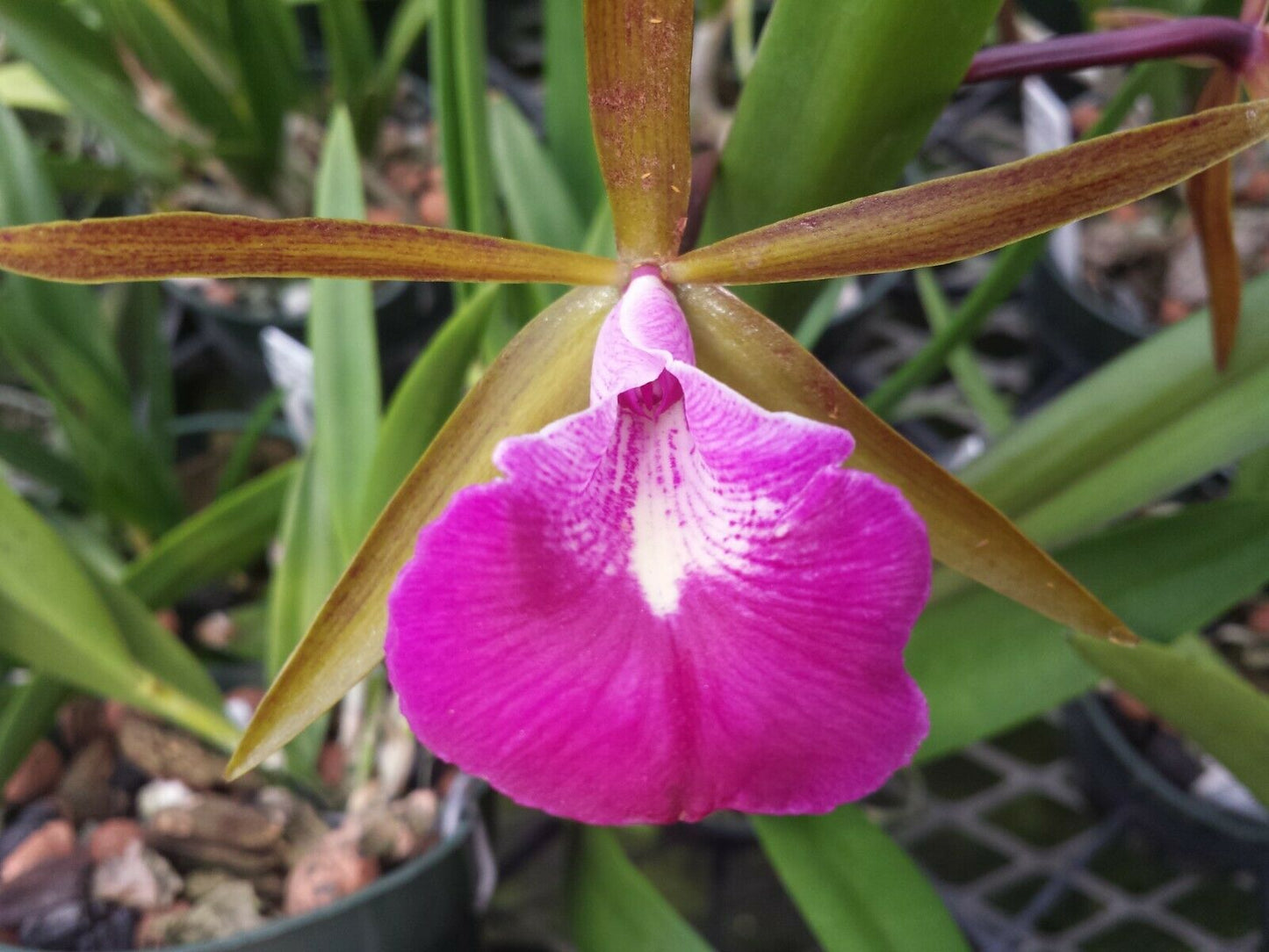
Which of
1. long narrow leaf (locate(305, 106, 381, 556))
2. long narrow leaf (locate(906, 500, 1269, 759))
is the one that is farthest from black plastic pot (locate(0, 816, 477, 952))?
long narrow leaf (locate(906, 500, 1269, 759))

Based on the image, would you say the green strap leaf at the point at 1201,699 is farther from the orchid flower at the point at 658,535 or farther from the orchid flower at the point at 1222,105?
the orchid flower at the point at 1222,105

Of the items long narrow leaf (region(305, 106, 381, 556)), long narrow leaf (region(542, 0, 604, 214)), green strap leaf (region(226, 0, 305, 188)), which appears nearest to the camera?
long narrow leaf (region(305, 106, 381, 556))

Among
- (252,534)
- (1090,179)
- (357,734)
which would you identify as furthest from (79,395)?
(1090,179)

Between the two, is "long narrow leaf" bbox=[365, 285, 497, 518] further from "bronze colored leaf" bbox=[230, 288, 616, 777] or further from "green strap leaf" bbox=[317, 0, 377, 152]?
"green strap leaf" bbox=[317, 0, 377, 152]

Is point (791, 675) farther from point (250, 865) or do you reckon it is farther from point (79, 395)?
point (79, 395)

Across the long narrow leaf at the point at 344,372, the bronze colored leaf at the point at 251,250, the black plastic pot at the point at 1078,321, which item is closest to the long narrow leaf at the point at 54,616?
the long narrow leaf at the point at 344,372
